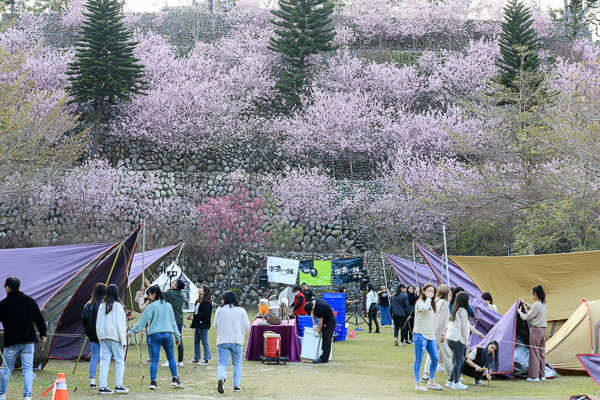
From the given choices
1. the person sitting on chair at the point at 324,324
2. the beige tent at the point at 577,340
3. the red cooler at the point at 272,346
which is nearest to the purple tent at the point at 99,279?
the red cooler at the point at 272,346

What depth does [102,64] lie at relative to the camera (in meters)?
29.2

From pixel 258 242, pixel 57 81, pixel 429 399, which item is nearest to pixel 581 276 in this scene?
pixel 429 399

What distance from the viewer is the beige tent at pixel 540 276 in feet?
36.6

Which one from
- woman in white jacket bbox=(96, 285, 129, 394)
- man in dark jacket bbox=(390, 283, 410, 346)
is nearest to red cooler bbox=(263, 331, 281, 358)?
woman in white jacket bbox=(96, 285, 129, 394)

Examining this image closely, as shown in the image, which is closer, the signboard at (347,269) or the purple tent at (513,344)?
the purple tent at (513,344)

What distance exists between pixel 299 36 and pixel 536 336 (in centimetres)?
A: 2803

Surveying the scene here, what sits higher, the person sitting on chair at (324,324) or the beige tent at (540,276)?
the beige tent at (540,276)

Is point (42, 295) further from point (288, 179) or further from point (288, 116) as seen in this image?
point (288, 116)

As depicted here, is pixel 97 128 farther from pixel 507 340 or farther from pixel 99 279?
pixel 507 340

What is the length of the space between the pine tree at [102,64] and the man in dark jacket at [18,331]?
2393cm

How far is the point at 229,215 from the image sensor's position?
24.5m

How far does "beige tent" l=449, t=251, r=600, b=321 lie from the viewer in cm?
1115

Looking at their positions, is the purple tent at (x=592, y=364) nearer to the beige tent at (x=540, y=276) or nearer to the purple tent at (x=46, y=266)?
the beige tent at (x=540, y=276)

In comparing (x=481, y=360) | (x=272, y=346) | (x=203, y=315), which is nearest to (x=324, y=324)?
(x=272, y=346)
